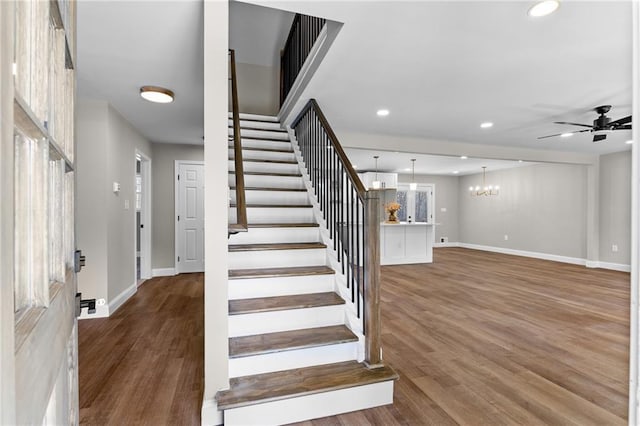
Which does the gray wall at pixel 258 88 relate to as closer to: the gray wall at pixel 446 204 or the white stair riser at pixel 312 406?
the white stair riser at pixel 312 406

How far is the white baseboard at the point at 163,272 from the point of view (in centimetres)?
547

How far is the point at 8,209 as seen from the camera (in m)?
0.37

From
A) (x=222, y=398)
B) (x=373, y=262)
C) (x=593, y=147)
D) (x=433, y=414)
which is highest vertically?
(x=593, y=147)

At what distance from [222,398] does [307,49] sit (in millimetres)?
3124

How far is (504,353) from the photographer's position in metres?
2.64

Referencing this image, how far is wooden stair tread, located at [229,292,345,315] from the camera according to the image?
7.18ft

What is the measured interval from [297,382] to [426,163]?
7.38 m

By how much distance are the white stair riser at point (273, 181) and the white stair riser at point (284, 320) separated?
66.3 inches

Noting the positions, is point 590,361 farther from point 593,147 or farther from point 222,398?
point 593,147

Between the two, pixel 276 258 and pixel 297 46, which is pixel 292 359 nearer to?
pixel 276 258

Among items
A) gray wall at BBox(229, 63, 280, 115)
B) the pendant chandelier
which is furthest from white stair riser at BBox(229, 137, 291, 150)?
the pendant chandelier

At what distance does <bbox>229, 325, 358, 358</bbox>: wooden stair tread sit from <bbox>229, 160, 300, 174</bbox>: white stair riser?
207 cm

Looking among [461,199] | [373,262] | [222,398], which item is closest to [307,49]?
[373,262]

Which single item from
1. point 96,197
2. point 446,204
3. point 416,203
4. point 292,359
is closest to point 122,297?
point 96,197
